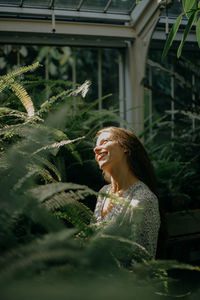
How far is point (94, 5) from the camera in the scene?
96.9 inches

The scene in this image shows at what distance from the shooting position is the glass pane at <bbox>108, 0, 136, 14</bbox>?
2494mm

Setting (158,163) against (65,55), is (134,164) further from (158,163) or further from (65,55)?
(65,55)

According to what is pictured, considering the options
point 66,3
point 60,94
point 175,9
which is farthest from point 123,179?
point 175,9

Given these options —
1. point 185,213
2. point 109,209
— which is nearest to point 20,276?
point 109,209

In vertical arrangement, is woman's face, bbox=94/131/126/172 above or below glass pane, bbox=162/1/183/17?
below

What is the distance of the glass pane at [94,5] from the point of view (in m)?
2.41

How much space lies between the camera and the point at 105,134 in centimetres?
124

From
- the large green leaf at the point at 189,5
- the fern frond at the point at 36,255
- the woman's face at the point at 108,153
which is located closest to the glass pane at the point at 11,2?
the woman's face at the point at 108,153

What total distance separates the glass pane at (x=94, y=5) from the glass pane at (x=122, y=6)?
64mm

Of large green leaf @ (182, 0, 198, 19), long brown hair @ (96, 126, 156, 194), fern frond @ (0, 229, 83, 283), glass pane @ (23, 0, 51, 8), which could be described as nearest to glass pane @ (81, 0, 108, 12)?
glass pane @ (23, 0, 51, 8)

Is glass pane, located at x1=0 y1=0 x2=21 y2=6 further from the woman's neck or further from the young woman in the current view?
the woman's neck

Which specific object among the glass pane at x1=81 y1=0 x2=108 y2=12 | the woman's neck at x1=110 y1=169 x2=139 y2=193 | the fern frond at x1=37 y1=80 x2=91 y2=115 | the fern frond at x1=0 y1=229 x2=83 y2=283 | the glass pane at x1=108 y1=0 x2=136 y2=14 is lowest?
the fern frond at x1=0 y1=229 x2=83 y2=283

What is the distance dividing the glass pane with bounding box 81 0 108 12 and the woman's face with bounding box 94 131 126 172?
158 cm

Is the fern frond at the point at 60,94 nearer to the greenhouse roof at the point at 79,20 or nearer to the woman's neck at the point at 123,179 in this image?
the woman's neck at the point at 123,179
